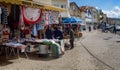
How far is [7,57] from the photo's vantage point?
12.9 meters

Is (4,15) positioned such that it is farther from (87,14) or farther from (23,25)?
(87,14)

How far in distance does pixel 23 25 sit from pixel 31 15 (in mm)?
1091

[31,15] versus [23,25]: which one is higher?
[31,15]

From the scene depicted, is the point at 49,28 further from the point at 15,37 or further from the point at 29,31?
the point at 15,37

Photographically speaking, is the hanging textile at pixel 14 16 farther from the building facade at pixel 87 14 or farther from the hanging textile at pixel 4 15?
the building facade at pixel 87 14

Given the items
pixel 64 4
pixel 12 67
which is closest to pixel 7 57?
pixel 12 67

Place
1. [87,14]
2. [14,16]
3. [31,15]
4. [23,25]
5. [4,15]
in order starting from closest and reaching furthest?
[4,15], [14,16], [23,25], [31,15], [87,14]

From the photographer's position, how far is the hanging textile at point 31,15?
13.5 metres

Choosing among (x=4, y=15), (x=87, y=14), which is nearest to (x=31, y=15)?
(x=4, y=15)

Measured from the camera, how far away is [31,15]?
14055mm

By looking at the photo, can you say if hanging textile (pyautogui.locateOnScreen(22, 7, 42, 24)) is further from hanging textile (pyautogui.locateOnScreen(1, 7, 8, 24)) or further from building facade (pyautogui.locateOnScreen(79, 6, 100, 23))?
building facade (pyautogui.locateOnScreen(79, 6, 100, 23))

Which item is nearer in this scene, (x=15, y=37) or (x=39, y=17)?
(x=15, y=37)

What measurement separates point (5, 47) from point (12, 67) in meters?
1.74

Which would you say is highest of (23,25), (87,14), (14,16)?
(14,16)
